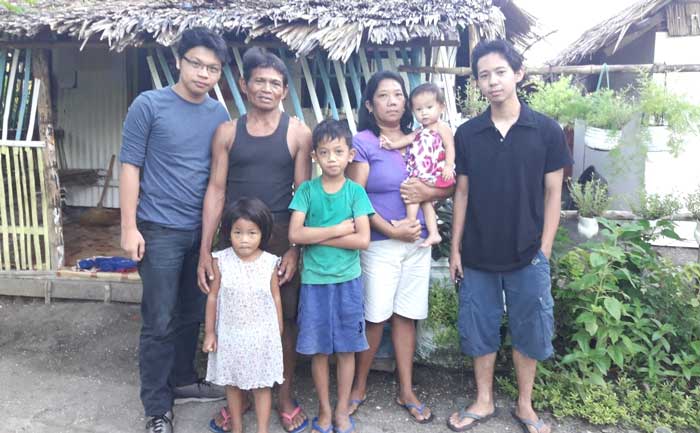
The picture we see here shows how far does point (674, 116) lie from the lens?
3279 mm

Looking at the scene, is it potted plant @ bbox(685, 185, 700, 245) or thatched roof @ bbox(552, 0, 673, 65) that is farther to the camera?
thatched roof @ bbox(552, 0, 673, 65)

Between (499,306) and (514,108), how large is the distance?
1.09 meters

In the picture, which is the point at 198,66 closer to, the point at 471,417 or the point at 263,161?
the point at 263,161

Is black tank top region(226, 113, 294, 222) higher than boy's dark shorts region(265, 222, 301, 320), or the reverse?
black tank top region(226, 113, 294, 222)

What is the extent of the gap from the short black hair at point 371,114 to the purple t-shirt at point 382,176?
3.4 inches

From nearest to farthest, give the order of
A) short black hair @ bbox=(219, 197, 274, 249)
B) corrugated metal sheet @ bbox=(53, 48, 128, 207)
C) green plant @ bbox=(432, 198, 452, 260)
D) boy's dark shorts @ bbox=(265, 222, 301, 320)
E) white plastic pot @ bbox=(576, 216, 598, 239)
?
short black hair @ bbox=(219, 197, 274, 249)
boy's dark shorts @ bbox=(265, 222, 301, 320)
white plastic pot @ bbox=(576, 216, 598, 239)
green plant @ bbox=(432, 198, 452, 260)
corrugated metal sheet @ bbox=(53, 48, 128, 207)

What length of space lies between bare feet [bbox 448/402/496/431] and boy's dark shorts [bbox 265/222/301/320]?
3.61ft

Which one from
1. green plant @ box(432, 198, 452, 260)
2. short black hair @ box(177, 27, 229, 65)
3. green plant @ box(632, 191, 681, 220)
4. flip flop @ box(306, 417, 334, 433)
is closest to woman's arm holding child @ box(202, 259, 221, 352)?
flip flop @ box(306, 417, 334, 433)

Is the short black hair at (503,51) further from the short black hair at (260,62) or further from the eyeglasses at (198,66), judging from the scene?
the eyeglasses at (198,66)

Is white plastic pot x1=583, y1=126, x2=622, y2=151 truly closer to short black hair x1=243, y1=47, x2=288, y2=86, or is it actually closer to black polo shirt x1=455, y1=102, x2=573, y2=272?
black polo shirt x1=455, y1=102, x2=573, y2=272

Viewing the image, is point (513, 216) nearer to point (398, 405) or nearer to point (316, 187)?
point (316, 187)

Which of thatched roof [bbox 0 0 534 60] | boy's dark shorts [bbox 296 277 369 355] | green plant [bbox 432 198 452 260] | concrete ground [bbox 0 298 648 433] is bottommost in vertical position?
concrete ground [bbox 0 298 648 433]

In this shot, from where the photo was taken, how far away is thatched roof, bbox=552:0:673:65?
5.59 m

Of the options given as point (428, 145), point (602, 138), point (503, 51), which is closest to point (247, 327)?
point (428, 145)
